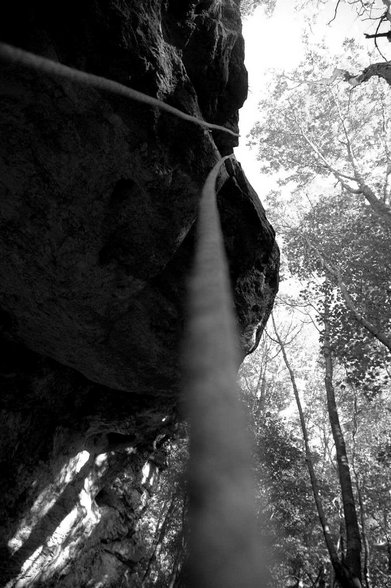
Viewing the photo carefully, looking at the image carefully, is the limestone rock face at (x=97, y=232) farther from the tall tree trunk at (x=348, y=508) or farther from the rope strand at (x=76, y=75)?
the tall tree trunk at (x=348, y=508)

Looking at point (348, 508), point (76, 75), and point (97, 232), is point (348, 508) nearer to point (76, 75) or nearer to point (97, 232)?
point (97, 232)

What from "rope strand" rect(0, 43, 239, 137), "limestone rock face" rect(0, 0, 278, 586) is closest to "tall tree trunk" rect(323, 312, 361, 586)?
"limestone rock face" rect(0, 0, 278, 586)

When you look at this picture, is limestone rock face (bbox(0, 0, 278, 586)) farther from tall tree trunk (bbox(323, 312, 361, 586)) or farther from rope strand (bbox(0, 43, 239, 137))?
tall tree trunk (bbox(323, 312, 361, 586))

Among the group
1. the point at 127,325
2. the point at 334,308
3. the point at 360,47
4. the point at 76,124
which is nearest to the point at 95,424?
the point at 127,325

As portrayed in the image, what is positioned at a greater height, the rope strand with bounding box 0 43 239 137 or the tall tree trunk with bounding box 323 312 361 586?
the tall tree trunk with bounding box 323 312 361 586

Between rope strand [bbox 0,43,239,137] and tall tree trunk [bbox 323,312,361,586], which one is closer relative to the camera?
rope strand [bbox 0,43,239,137]

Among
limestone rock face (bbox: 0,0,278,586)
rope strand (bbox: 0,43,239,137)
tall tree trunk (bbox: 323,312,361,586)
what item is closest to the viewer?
rope strand (bbox: 0,43,239,137)

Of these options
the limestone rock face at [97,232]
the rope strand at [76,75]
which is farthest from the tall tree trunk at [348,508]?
the rope strand at [76,75]

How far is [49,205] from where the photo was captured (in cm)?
374

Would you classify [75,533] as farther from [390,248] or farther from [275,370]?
[275,370]

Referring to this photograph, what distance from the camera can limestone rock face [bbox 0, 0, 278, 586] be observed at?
3211 mm

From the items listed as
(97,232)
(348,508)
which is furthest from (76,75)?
(348,508)

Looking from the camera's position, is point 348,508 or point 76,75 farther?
point 348,508

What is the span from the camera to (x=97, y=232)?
4051 mm
